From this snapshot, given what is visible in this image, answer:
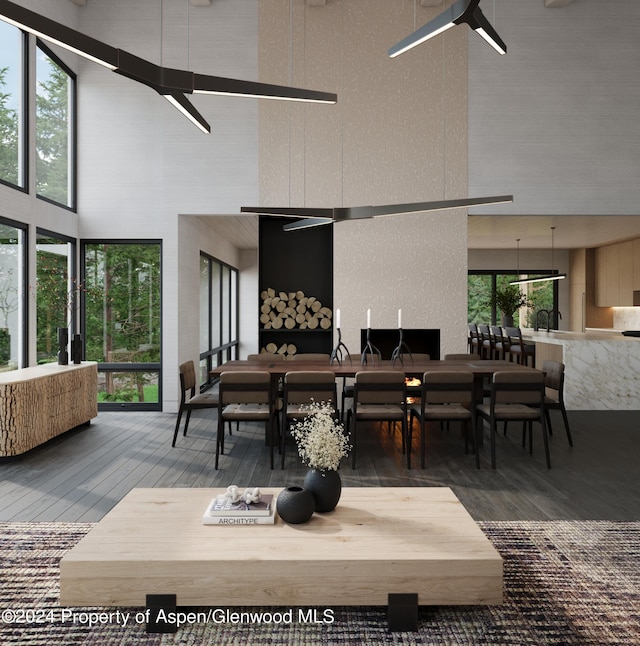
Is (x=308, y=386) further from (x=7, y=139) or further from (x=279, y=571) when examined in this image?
(x=7, y=139)

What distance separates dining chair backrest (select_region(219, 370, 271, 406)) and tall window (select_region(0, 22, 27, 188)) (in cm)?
298

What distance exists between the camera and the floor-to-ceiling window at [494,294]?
12.8 metres

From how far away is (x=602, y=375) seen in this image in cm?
725

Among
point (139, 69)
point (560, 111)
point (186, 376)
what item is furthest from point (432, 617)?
point (560, 111)

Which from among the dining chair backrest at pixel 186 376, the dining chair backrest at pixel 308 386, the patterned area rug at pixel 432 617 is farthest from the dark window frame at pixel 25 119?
the patterned area rug at pixel 432 617

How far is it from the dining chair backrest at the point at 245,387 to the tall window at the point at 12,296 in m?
2.37

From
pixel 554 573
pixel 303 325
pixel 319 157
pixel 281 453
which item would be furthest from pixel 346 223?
pixel 554 573

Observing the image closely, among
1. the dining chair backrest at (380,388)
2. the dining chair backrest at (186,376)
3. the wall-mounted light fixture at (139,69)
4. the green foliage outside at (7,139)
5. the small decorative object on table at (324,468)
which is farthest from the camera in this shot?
the green foliage outside at (7,139)

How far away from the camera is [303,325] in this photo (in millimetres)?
7242

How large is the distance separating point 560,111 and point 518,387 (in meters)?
4.23

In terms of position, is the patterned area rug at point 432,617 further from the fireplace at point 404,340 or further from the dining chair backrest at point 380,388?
the fireplace at point 404,340

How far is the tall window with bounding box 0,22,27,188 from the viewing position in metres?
5.40

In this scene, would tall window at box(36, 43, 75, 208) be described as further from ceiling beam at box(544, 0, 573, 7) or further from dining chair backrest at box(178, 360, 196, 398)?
ceiling beam at box(544, 0, 573, 7)

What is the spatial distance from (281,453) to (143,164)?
435cm
